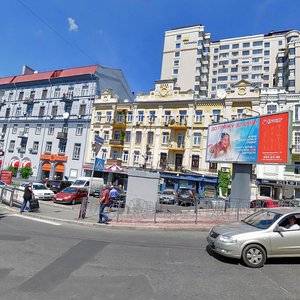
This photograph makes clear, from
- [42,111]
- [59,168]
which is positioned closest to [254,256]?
[59,168]

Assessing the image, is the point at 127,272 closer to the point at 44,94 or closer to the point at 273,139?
the point at 273,139

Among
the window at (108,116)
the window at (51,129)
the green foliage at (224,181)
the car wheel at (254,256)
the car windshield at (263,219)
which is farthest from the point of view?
the window at (51,129)

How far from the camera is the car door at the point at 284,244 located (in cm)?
687

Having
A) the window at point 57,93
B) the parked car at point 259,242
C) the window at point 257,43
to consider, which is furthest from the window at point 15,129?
the window at point 257,43

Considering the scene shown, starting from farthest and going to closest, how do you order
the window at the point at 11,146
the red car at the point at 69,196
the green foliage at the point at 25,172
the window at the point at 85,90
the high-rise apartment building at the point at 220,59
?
the high-rise apartment building at the point at 220,59 → the window at the point at 11,146 → the window at the point at 85,90 → the green foliage at the point at 25,172 → the red car at the point at 69,196

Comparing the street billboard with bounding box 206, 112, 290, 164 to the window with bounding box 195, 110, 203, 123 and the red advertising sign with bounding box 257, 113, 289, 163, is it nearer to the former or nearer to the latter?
the red advertising sign with bounding box 257, 113, 289, 163

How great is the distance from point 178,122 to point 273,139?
20.4m

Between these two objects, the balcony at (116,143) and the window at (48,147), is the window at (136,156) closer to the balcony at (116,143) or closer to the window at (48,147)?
the balcony at (116,143)

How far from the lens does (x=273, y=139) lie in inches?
708

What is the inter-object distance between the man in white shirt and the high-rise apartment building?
200ft

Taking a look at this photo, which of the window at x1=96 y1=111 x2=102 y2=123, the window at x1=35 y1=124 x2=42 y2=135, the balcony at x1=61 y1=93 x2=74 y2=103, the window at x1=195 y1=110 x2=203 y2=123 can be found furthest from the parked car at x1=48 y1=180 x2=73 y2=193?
the window at x1=35 y1=124 x2=42 y2=135

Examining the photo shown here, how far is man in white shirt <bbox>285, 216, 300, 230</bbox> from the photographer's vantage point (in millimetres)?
7084

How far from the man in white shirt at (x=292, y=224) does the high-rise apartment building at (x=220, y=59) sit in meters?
60.9

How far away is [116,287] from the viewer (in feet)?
16.6
